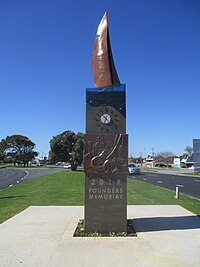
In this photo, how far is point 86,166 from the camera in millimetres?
7266

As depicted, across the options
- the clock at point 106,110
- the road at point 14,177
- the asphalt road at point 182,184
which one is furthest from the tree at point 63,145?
the clock at point 106,110

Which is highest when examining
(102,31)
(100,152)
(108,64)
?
(102,31)

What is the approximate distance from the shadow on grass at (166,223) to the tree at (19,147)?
8681cm

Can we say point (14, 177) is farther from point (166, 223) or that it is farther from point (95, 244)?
point (95, 244)

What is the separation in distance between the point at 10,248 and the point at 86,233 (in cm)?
185

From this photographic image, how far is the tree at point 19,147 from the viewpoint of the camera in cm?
9206

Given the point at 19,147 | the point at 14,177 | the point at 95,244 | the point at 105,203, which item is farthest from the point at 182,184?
the point at 19,147

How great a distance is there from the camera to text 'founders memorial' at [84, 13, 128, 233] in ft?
23.3

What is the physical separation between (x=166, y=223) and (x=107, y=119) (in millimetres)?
3213

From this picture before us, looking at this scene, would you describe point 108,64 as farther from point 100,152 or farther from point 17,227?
point 17,227

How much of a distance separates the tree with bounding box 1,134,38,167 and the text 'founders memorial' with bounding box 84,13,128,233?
87.4 meters

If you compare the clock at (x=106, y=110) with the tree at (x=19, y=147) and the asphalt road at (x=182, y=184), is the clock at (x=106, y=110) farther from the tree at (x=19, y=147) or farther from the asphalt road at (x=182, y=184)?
the tree at (x=19, y=147)

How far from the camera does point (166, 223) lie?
791 centimetres

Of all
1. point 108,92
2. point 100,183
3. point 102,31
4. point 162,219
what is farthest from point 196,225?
point 102,31
